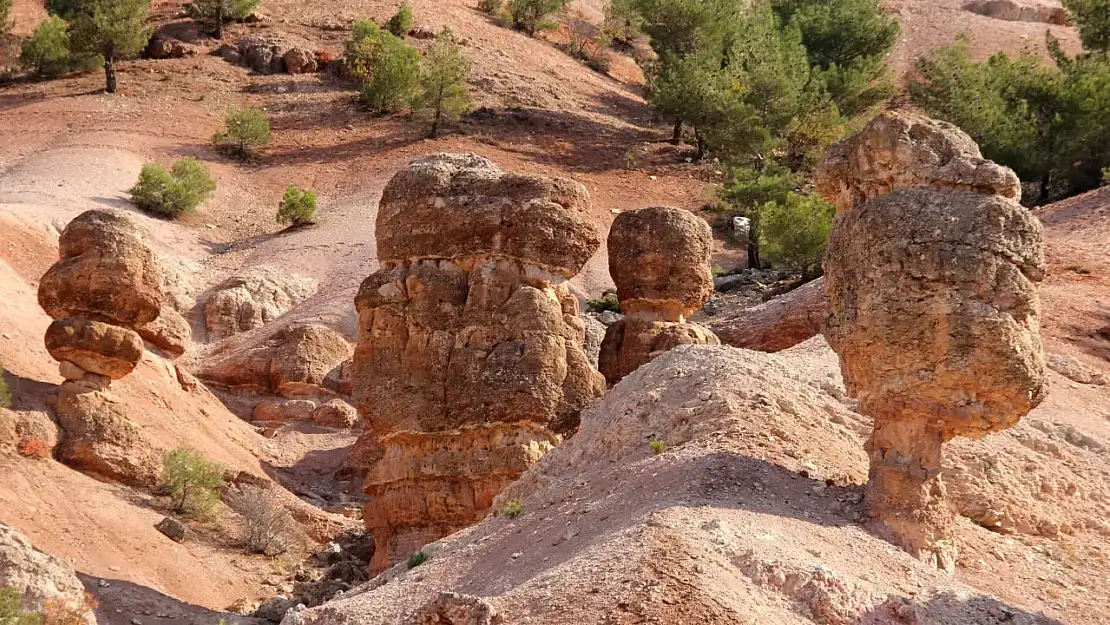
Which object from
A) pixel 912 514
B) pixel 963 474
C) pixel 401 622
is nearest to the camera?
pixel 401 622

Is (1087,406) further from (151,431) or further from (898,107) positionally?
(898,107)

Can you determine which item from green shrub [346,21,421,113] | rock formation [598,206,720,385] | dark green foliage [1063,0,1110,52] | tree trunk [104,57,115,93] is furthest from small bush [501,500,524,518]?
tree trunk [104,57,115,93]

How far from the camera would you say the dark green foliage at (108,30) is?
49719 mm

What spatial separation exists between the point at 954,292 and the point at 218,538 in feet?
35.6

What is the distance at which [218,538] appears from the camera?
2020 cm

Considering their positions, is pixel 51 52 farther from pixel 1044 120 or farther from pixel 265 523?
pixel 265 523

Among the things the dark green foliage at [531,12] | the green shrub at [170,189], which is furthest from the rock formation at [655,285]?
the dark green foliage at [531,12]

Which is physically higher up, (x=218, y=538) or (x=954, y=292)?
(x=954, y=292)

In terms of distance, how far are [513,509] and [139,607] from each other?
184 inches

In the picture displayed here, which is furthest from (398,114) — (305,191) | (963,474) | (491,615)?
(491,615)

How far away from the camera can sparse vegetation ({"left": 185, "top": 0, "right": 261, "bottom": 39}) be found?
55094 millimetres

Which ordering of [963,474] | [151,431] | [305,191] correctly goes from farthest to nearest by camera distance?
[305,191] → [151,431] → [963,474]

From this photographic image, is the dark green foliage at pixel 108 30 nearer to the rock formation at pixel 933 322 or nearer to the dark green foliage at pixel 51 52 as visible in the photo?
the dark green foliage at pixel 51 52

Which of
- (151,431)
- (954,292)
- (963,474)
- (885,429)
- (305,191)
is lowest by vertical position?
(305,191)
